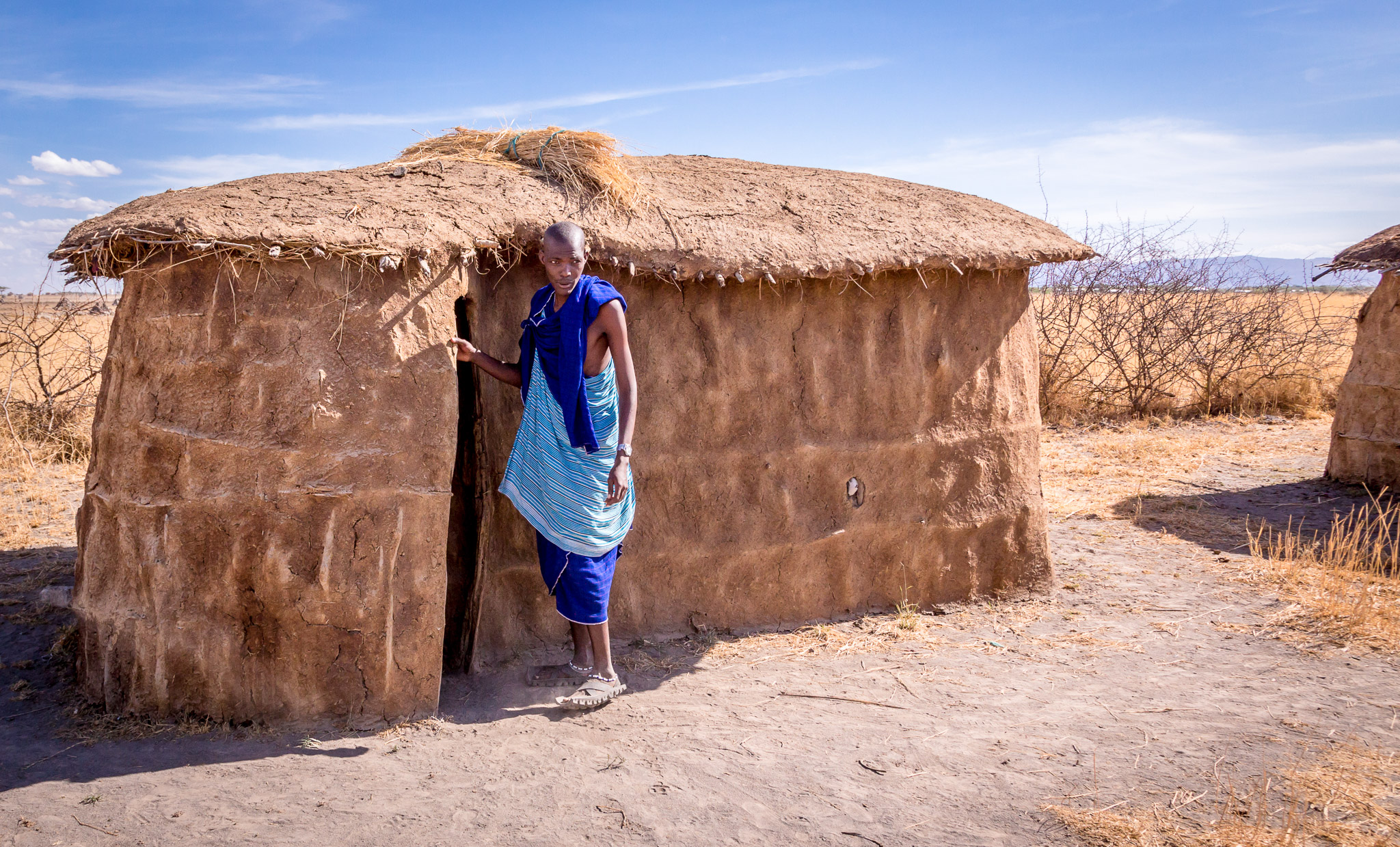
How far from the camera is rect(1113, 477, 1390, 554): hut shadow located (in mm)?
6613

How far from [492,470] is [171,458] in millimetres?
1194

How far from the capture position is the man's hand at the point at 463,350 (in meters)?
3.59

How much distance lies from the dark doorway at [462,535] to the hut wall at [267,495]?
518 millimetres

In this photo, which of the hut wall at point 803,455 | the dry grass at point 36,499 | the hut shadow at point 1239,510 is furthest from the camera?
the hut shadow at point 1239,510

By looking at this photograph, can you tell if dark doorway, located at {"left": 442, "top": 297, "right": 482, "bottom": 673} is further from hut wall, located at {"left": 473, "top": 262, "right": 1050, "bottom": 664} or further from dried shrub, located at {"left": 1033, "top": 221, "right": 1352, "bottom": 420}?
dried shrub, located at {"left": 1033, "top": 221, "right": 1352, "bottom": 420}

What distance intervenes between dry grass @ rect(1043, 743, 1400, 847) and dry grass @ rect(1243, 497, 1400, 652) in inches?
62.3

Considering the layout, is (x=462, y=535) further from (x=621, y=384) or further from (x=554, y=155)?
(x=554, y=155)

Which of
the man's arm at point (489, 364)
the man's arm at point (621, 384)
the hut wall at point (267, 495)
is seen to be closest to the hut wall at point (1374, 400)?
the man's arm at point (621, 384)

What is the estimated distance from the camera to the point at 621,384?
11.7 feet

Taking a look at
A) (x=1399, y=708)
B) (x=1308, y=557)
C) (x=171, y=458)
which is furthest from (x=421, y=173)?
(x=1308, y=557)

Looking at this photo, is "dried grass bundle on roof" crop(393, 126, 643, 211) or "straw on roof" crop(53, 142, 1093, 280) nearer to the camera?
"straw on roof" crop(53, 142, 1093, 280)

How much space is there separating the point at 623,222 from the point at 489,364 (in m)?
0.92

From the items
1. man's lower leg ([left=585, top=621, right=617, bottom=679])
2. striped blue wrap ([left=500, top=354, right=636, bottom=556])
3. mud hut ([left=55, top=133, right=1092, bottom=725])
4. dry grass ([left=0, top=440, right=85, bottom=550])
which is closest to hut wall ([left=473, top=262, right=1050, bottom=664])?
mud hut ([left=55, top=133, right=1092, bottom=725])

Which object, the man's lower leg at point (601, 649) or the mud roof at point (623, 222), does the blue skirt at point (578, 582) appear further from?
the mud roof at point (623, 222)
